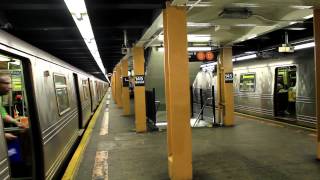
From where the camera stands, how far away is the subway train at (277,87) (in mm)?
9805

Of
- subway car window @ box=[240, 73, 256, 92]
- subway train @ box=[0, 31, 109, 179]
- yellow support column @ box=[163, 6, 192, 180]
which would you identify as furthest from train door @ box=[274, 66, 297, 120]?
subway train @ box=[0, 31, 109, 179]

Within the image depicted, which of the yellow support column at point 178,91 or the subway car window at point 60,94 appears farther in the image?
the subway car window at point 60,94

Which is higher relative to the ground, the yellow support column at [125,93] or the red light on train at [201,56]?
the red light on train at [201,56]

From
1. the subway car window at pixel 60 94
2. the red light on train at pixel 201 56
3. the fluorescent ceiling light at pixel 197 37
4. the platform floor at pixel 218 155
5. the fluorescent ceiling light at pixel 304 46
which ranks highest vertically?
the fluorescent ceiling light at pixel 197 37

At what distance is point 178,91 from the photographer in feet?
16.9

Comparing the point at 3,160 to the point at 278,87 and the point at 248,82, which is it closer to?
the point at 248,82

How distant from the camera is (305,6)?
19.2ft

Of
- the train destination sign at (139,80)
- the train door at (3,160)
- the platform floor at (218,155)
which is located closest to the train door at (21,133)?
the train door at (3,160)

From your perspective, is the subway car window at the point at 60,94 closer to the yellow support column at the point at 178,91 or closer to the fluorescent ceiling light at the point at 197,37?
the yellow support column at the point at 178,91

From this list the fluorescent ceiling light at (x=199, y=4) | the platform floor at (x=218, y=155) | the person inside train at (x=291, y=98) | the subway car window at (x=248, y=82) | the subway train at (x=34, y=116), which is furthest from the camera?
the subway car window at (x=248, y=82)

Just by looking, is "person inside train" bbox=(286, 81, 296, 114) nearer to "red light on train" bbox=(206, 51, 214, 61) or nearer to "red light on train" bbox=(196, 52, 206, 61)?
"red light on train" bbox=(206, 51, 214, 61)

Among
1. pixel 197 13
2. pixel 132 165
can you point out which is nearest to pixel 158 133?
pixel 132 165

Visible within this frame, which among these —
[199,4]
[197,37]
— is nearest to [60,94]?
[199,4]

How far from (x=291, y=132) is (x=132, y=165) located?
17.1ft
